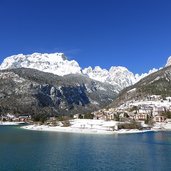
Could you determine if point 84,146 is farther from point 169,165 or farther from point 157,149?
point 169,165

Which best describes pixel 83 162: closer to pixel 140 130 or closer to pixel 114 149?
pixel 114 149

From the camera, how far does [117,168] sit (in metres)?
78.1

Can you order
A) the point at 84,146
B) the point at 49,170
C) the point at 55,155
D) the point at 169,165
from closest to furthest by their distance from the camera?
the point at 49,170
the point at 169,165
the point at 55,155
the point at 84,146

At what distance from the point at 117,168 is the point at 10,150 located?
3661 centimetres

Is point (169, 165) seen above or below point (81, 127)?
below

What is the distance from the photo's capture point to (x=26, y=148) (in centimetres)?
10862

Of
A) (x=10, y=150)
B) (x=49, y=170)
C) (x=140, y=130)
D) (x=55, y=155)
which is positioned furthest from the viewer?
(x=140, y=130)

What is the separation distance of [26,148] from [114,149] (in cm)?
2504

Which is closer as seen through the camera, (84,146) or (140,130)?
(84,146)

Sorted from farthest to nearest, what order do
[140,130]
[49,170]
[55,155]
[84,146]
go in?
[140,130] < [84,146] < [55,155] < [49,170]

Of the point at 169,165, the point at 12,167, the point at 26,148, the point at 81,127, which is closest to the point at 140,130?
the point at 81,127

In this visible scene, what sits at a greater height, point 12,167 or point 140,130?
point 140,130

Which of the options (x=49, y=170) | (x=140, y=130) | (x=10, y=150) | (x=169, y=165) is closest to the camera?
(x=49, y=170)

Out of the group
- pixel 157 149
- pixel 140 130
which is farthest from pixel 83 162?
pixel 140 130
